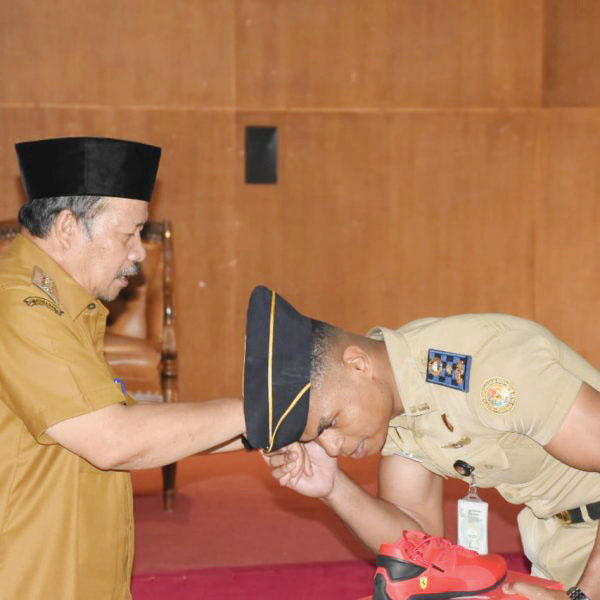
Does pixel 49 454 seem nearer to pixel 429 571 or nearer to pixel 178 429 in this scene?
pixel 178 429

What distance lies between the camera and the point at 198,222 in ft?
18.6

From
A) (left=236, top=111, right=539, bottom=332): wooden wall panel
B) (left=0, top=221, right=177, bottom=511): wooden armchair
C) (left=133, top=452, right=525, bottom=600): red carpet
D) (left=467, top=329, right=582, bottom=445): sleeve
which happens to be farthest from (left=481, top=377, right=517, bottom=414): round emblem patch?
(left=236, top=111, right=539, bottom=332): wooden wall panel

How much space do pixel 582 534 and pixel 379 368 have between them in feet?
1.81

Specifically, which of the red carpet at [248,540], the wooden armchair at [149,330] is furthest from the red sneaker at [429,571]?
the wooden armchair at [149,330]

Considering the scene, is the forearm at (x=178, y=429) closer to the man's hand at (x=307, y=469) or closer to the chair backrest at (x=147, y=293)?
the man's hand at (x=307, y=469)

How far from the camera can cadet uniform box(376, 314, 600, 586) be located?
169 cm

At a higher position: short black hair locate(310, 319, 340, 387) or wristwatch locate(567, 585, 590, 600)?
short black hair locate(310, 319, 340, 387)

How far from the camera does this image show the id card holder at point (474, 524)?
195 centimetres

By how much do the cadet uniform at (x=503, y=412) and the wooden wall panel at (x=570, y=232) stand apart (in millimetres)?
4039

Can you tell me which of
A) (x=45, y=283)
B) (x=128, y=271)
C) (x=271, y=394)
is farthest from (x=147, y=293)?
(x=271, y=394)

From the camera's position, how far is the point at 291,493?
428cm

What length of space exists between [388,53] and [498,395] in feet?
14.2

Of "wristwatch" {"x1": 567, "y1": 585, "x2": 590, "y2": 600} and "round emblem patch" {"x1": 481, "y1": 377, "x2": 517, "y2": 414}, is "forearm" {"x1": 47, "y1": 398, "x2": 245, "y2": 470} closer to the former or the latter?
"round emblem patch" {"x1": 481, "y1": 377, "x2": 517, "y2": 414}

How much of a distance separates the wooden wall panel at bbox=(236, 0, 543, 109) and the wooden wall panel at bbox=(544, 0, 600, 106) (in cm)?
6
